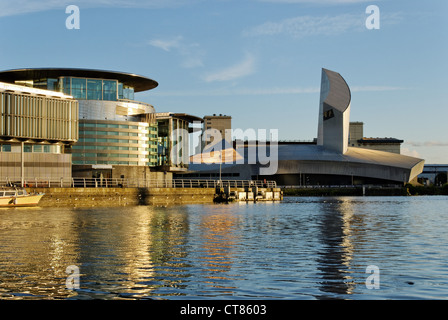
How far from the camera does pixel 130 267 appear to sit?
63.7ft

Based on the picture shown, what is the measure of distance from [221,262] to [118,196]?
2028 inches

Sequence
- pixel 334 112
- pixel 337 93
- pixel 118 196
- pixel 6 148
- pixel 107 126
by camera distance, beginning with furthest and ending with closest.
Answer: pixel 334 112 → pixel 337 93 → pixel 107 126 → pixel 6 148 → pixel 118 196

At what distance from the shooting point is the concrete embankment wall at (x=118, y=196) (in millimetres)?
64125

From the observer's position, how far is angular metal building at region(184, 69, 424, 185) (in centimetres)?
16100

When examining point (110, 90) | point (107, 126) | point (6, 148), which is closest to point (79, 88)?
point (110, 90)

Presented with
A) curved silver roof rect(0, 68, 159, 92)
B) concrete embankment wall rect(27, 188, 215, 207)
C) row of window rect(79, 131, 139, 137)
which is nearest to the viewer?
concrete embankment wall rect(27, 188, 215, 207)

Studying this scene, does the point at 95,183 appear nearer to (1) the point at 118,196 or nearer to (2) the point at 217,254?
(1) the point at 118,196

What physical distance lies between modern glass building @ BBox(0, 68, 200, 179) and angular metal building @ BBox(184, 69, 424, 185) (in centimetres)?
5740

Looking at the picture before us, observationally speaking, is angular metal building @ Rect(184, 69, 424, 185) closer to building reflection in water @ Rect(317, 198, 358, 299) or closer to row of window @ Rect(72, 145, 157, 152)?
row of window @ Rect(72, 145, 157, 152)

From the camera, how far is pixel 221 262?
20.8 meters

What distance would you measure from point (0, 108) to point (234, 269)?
71.0m

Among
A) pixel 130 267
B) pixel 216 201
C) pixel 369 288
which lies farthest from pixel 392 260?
pixel 216 201

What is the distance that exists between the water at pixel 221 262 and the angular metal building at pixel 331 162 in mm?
130053

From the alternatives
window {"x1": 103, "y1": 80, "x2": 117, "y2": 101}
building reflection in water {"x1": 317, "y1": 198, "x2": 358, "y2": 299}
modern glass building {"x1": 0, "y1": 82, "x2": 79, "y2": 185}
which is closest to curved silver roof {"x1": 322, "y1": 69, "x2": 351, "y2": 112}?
window {"x1": 103, "y1": 80, "x2": 117, "y2": 101}
